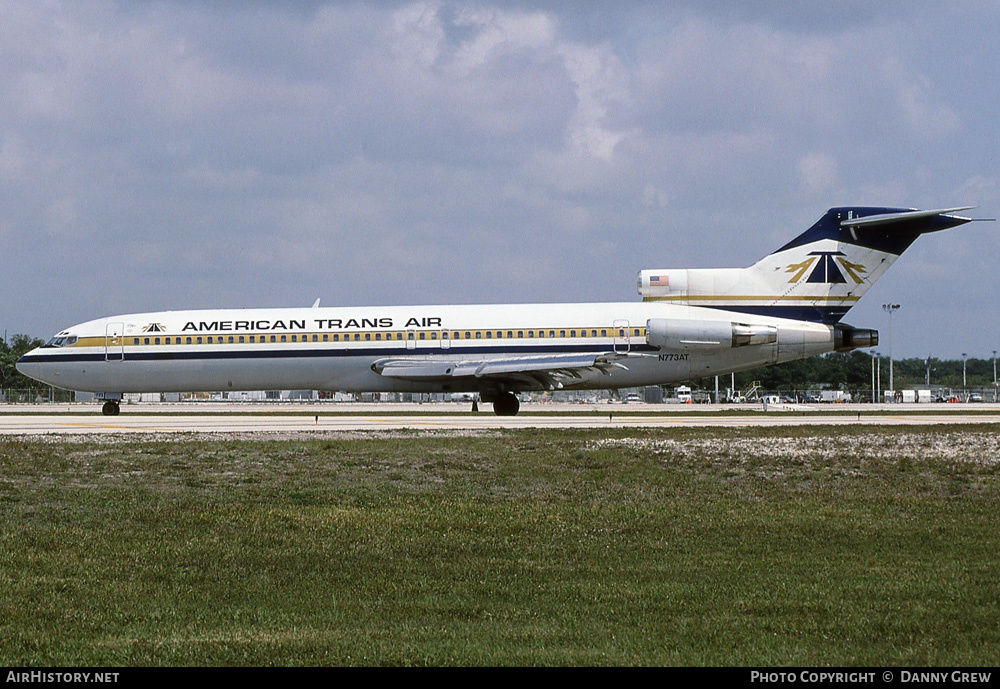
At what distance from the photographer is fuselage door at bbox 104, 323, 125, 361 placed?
38.2 m

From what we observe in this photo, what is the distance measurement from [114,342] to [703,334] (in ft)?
71.4

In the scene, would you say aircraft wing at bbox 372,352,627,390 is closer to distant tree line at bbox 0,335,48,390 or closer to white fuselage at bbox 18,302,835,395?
white fuselage at bbox 18,302,835,395

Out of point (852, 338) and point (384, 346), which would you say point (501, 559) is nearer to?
point (384, 346)

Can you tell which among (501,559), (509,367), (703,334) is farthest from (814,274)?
(501,559)

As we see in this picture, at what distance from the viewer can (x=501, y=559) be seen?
9625 mm

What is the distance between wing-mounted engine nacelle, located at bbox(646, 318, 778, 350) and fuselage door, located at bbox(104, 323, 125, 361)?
19.6 meters

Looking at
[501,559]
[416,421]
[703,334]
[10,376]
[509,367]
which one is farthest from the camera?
[10,376]

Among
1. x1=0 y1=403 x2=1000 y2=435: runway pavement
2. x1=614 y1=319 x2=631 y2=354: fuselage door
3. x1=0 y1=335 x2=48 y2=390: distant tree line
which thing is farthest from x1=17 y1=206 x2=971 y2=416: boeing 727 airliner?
x1=0 y1=335 x2=48 y2=390: distant tree line

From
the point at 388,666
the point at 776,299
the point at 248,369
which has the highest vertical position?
the point at 776,299

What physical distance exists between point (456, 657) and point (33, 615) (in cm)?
329

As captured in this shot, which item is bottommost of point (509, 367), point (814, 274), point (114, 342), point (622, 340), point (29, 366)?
point (509, 367)

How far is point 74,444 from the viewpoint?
21.3 meters

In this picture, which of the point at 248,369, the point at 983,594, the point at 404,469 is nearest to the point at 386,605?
the point at 983,594
